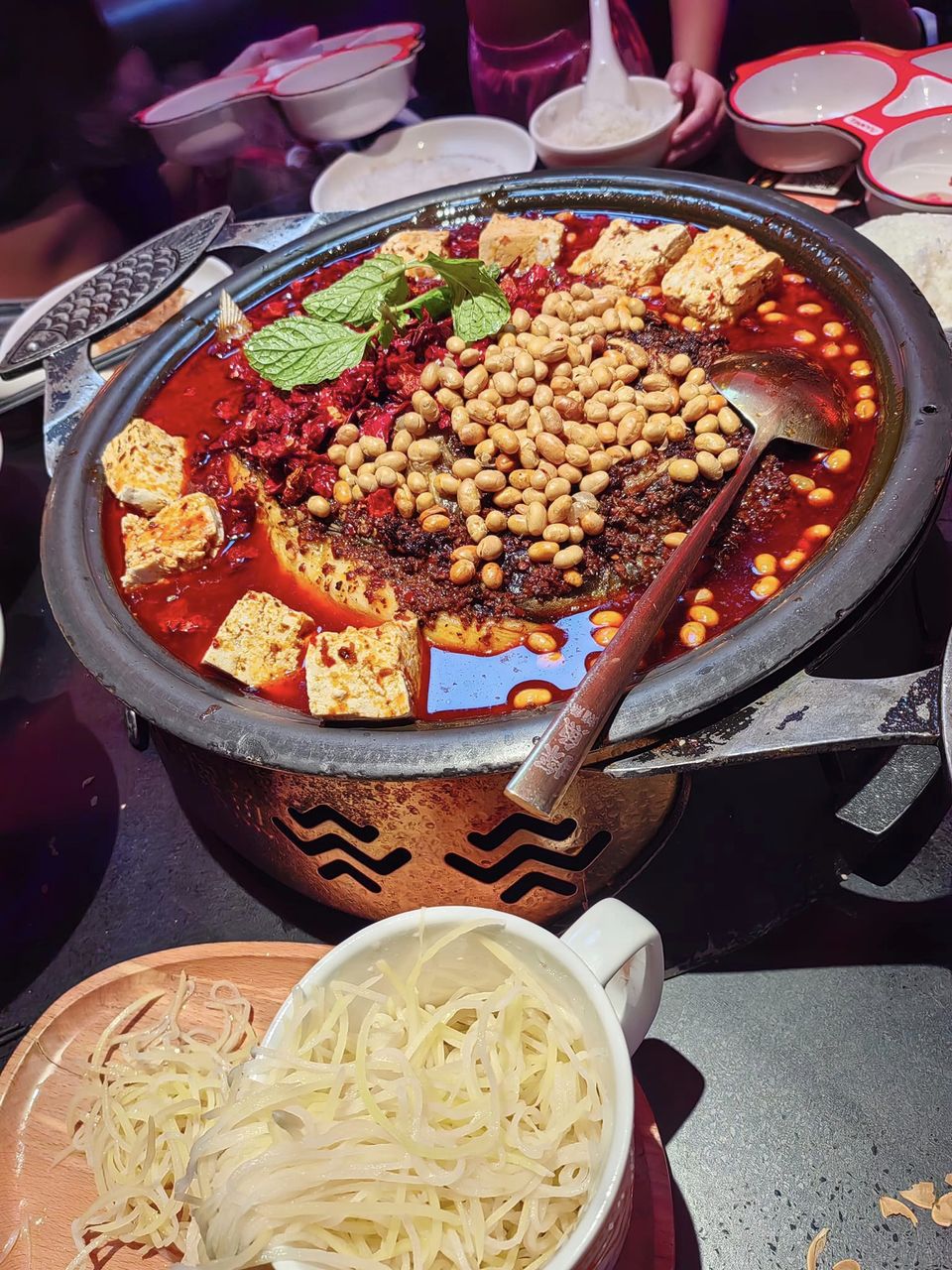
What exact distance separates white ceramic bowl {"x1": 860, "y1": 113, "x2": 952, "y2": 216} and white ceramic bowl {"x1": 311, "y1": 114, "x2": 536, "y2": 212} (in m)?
1.70

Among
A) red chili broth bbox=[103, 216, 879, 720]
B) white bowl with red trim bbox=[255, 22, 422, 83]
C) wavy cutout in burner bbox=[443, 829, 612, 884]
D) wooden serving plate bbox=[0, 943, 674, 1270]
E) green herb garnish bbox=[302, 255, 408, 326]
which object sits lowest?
wooden serving plate bbox=[0, 943, 674, 1270]

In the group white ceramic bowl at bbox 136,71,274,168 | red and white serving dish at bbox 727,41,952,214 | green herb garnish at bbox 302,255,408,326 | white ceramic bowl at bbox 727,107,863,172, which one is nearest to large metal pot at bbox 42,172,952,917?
green herb garnish at bbox 302,255,408,326

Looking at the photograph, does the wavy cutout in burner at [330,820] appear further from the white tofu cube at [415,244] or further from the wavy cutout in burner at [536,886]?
the white tofu cube at [415,244]

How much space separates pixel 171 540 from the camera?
7.73ft

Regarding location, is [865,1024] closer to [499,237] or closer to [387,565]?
[387,565]

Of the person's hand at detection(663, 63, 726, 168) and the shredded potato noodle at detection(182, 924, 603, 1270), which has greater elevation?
the person's hand at detection(663, 63, 726, 168)

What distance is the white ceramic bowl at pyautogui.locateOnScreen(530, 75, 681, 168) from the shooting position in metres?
3.85

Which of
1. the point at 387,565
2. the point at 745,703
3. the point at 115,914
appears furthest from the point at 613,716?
the point at 115,914

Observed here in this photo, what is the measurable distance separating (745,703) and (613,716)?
252 mm

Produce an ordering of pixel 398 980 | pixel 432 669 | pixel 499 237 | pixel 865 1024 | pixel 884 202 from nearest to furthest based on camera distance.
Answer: pixel 398 980
pixel 865 1024
pixel 432 669
pixel 499 237
pixel 884 202

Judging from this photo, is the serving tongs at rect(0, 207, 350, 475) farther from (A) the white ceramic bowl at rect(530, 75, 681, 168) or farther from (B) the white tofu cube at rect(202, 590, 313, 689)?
(A) the white ceramic bowl at rect(530, 75, 681, 168)

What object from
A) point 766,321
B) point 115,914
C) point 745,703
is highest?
point 766,321

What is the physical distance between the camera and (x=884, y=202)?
3.37 meters

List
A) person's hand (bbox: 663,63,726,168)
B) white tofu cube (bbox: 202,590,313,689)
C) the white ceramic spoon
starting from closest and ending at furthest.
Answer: white tofu cube (bbox: 202,590,313,689) → person's hand (bbox: 663,63,726,168) → the white ceramic spoon
